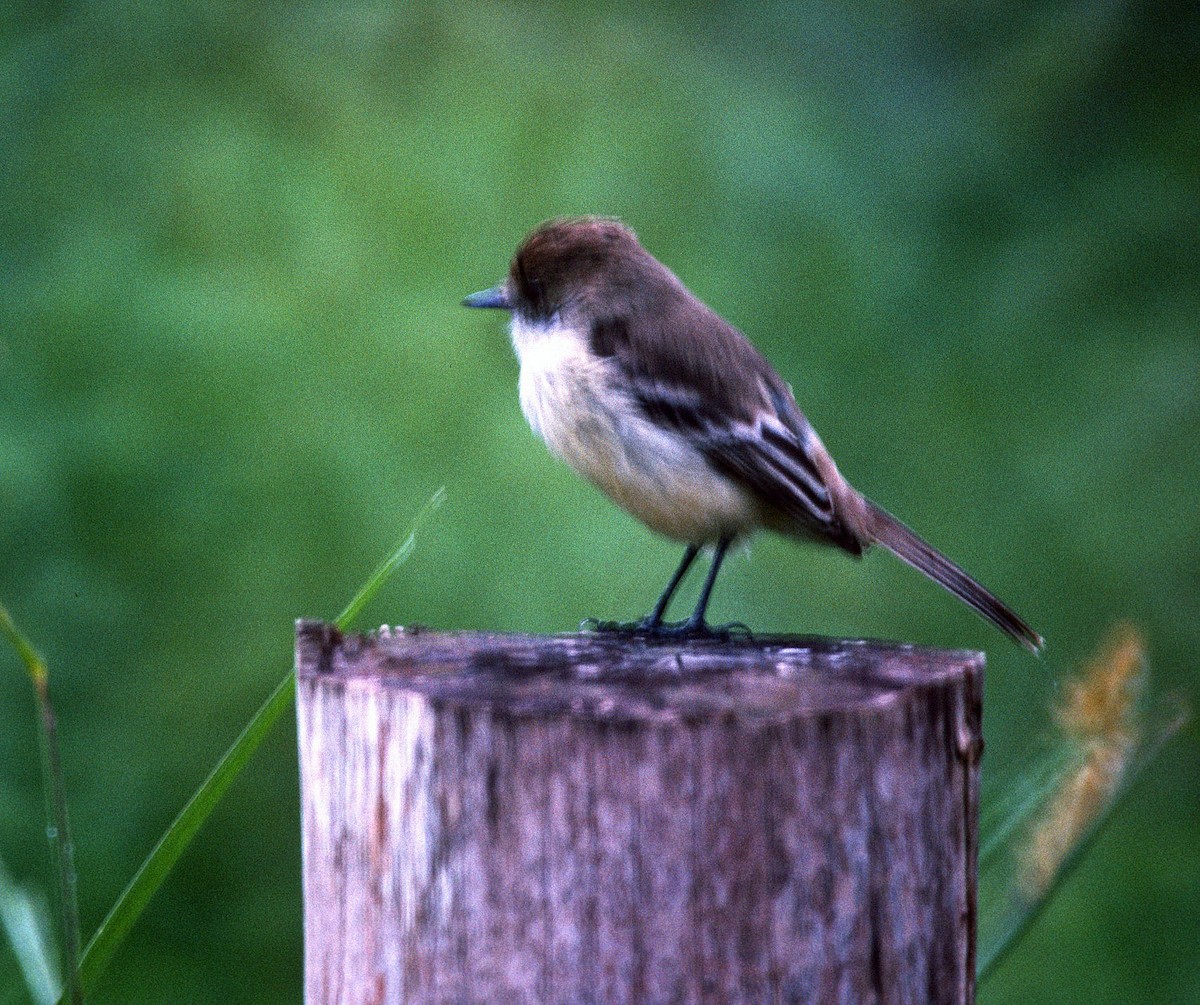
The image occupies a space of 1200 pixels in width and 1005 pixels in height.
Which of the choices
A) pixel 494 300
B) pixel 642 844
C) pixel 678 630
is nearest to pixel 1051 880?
pixel 642 844

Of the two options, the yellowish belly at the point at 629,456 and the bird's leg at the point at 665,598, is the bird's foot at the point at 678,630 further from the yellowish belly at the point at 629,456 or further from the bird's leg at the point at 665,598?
the yellowish belly at the point at 629,456

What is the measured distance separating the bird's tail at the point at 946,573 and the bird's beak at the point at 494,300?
1.03 m

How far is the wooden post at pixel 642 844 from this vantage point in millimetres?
2107

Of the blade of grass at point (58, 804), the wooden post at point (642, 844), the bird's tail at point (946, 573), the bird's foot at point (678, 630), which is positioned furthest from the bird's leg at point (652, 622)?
the blade of grass at point (58, 804)

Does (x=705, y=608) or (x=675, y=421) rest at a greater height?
(x=675, y=421)

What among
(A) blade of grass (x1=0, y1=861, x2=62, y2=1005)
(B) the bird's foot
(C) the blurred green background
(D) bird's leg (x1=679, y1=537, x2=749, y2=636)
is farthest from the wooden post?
Result: (C) the blurred green background

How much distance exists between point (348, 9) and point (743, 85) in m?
1.68

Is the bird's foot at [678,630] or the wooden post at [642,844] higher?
the bird's foot at [678,630]

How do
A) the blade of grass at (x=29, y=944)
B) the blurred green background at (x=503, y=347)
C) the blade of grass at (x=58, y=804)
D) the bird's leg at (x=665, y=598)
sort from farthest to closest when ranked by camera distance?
1. the blurred green background at (x=503, y=347)
2. the bird's leg at (x=665, y=598)
3. the blade of grass at (x=29, y=944)
4. the blade of grass at (x=58, y=804)

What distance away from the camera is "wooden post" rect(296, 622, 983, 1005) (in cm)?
211

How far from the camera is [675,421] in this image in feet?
12.8

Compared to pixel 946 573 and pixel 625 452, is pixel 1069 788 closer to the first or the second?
pixel 946 573

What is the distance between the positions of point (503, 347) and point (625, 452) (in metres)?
1.21

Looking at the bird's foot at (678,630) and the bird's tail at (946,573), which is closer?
the bird's foot at (678,630)
